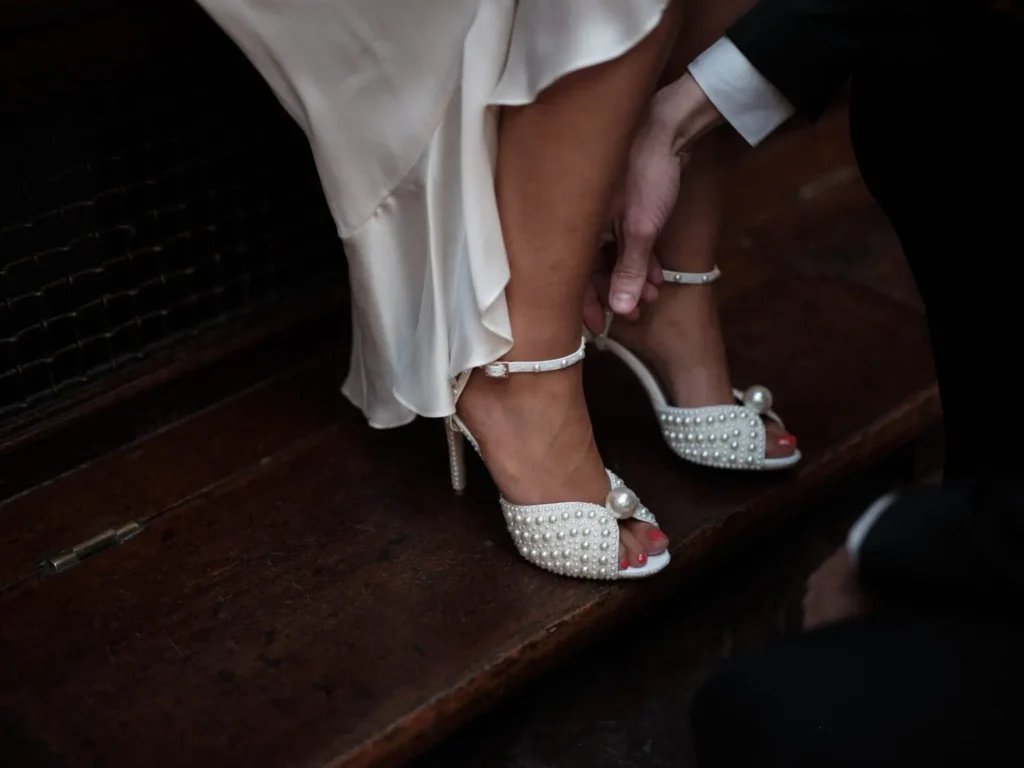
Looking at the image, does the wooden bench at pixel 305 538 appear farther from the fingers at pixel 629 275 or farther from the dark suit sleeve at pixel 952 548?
the dark suit sleeve at pixel 952 548

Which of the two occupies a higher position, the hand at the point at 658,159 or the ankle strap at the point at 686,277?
the hand at the point at 658,159

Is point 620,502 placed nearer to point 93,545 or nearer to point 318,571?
point 318,571

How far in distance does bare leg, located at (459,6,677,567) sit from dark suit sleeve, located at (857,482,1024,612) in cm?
34

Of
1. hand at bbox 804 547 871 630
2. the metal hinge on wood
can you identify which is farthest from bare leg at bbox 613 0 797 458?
the metal hinge on wood

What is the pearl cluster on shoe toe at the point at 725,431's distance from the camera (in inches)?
40.9

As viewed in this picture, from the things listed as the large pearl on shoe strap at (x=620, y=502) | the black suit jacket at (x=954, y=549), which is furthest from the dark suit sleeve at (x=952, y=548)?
the large pearl on shoe strap at (x=620, y=502)

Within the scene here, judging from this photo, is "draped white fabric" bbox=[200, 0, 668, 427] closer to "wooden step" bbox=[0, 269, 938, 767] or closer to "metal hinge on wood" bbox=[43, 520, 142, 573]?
"wooden step" bbox=[0, 269, 938, 767]

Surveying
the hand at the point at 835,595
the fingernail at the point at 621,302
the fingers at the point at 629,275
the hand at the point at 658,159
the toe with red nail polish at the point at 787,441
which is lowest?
the toe with red nail polish at the point at 787,441

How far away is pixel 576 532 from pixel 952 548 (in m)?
0.38

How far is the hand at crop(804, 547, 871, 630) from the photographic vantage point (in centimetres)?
67

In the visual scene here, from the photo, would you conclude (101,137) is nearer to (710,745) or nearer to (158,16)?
(158,16)

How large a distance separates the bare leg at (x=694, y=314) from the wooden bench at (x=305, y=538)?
9cm

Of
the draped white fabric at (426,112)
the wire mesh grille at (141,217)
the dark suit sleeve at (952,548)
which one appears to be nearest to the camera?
the dark suit sleeve at (952,548)

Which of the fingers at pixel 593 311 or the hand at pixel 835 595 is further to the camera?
the fingers at pixel 593 311
